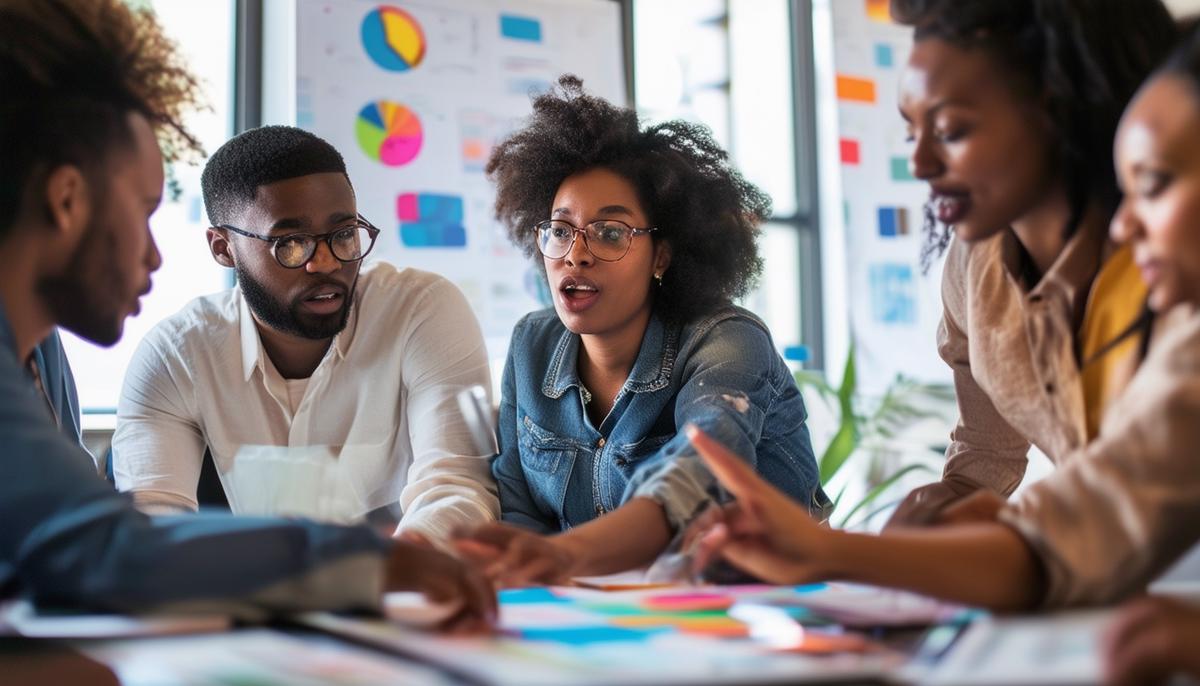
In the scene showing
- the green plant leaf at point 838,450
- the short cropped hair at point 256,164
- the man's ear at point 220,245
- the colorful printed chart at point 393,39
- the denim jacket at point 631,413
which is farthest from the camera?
the green plant leaf at point 838,450

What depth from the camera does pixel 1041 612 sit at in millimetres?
1114

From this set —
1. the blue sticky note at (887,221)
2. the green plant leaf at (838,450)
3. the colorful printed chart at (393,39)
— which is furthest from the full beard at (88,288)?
the blue sticky note at (887,221)

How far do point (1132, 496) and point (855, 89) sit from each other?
4.54m

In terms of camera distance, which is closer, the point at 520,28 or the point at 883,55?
the point at 520,28

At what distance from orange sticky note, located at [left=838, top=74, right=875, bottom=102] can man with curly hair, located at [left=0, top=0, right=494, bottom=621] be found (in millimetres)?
4109

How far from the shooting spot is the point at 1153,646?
2.73 feet

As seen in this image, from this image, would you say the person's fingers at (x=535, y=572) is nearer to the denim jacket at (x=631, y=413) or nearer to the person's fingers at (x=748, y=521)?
the person's fingers at (x=748, y=521)

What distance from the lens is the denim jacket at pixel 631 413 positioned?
221 cm

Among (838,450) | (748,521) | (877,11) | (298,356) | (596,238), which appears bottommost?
(838,450)

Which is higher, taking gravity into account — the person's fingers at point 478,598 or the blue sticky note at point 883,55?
the blue sticky note at point 883,55

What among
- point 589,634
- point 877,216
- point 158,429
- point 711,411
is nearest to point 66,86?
point 589,634

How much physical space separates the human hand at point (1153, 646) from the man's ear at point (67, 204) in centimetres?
112

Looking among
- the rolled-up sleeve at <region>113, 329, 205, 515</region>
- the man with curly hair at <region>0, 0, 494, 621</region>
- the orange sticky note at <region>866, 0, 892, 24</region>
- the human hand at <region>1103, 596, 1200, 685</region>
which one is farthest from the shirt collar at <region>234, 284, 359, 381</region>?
the orange sticky note at <region>866, 0, 892, 24</region>

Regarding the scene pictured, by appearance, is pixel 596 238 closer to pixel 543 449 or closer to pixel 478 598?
pixel 543 449
